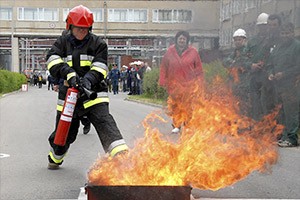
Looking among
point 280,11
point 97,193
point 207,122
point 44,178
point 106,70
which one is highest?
point 280,11

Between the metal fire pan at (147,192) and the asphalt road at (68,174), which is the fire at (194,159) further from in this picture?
the asphalt road at (68,174)

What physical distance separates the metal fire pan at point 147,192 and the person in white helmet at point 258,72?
5.31m

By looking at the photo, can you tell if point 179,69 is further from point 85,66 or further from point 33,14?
point 33,14

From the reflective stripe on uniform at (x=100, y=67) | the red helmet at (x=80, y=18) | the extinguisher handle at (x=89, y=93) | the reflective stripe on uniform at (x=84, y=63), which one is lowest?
the extinguisher handle at (x=89, y=93)

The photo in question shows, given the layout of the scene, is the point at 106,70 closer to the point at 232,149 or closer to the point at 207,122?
the point at 207,122

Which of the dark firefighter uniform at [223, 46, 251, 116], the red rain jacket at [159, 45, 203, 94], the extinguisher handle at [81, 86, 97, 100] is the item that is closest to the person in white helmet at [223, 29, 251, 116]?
the dark firefighter uniform at [223, 46, 251, 116]

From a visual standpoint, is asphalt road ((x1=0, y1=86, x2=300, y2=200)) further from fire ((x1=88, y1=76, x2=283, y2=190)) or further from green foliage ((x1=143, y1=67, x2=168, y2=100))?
green foliage ((x1=143, y1=67, x2=168, y2=100))

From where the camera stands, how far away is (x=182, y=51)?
880cm

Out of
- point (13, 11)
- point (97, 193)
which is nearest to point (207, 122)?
point (97, 193)

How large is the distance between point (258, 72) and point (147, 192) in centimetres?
573

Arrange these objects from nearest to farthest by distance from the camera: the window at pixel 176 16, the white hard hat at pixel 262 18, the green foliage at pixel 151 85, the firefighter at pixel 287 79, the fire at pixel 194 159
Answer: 1. the fire at pixel 194 159
2. the window at pixel 176 16
3. the white hard hat at pixel 262 18
4. the firefighter at pixel 287 79
5. the green foliage at pixel 151 85

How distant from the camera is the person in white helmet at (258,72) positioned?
885 centimetres

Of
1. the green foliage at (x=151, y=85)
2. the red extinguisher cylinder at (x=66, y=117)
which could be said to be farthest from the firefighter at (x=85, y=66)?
the green foliage at (x=151, y=85)

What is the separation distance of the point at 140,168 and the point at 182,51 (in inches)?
191
